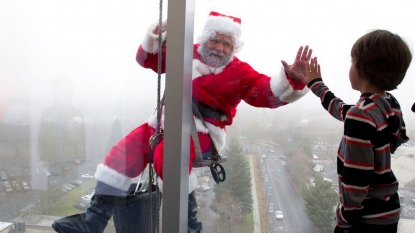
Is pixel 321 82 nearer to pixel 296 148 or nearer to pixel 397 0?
pixel 296 148

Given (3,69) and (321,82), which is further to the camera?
(3,69)

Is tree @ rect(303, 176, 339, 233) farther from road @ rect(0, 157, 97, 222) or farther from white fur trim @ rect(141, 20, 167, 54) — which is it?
road @ rect(0, 157, 97, 222)

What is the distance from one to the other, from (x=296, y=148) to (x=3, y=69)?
106cm

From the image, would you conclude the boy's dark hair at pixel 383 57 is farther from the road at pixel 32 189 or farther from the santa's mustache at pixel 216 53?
the road at pixel 32 189

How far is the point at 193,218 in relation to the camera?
4.05 ft

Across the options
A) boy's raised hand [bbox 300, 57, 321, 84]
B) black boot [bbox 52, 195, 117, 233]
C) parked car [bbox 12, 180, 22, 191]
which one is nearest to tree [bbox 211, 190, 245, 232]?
black boot [bbox 52, 195, 117, 233]

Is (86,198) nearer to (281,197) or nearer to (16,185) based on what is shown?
(16,185)

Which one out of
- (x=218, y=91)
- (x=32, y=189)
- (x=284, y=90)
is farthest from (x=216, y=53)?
(x=32, y=189)

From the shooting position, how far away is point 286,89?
1.09m

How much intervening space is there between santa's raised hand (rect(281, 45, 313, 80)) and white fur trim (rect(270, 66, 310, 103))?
0.03 metres

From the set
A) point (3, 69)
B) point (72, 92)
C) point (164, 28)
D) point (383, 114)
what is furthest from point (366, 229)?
point (3, 69)

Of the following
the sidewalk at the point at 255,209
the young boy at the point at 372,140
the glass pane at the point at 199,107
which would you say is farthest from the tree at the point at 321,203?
the young boy at the point at 372,140

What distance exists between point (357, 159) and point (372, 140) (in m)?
0.06

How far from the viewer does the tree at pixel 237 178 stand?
1243 millimetres
